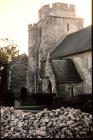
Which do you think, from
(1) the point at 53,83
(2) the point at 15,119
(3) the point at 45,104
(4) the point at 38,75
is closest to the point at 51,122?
(2) the point at 15,119

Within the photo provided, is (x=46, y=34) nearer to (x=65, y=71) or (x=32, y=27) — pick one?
(x=32, y=27)

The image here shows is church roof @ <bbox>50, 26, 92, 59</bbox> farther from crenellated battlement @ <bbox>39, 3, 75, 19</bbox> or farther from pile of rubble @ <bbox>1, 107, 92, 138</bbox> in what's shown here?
pile of rubble @ <bbox>1, 107, 92, 138</bbox>

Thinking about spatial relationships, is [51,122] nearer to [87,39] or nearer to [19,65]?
[87,39]

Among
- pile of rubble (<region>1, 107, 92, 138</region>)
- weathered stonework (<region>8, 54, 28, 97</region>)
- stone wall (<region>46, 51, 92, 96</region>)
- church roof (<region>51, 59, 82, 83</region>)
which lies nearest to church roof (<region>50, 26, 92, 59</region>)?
stone wall (<region>46, 51, 92, 96</region>)

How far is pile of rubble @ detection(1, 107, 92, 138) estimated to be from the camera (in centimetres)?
1552

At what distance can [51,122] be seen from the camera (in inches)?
669

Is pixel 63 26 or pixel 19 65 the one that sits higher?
pixel 63 26

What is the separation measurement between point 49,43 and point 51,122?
2645 cm

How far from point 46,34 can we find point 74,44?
24.0 feet

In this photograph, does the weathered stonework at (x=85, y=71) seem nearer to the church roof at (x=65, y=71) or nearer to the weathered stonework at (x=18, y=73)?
the church roof at (x=65, y=71)

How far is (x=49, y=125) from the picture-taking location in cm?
1670

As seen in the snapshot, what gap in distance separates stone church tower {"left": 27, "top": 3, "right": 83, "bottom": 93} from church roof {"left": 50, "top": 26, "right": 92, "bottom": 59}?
4.49ft

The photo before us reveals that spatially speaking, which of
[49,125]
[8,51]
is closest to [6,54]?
[8,51]

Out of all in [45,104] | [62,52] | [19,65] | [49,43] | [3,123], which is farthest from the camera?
[19,65]
